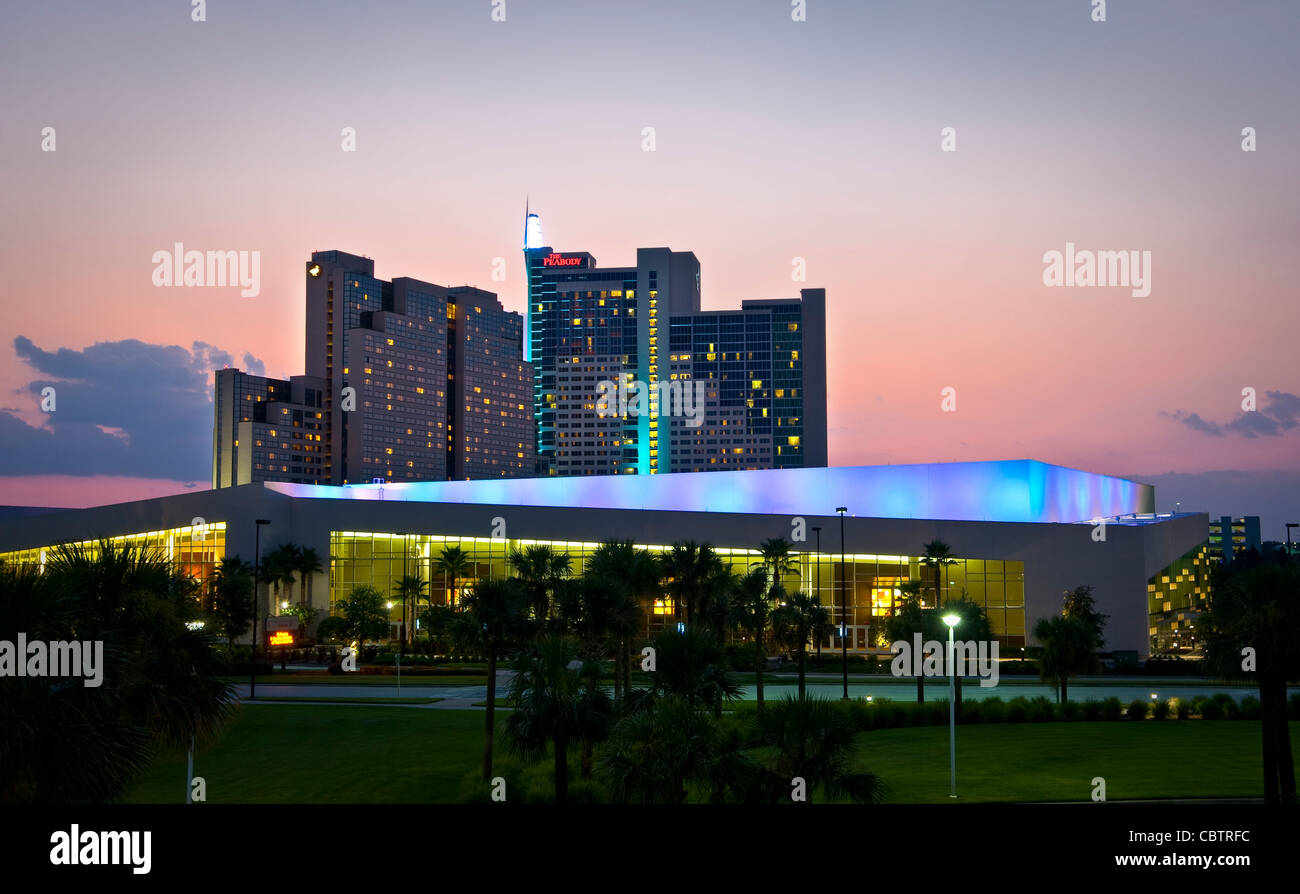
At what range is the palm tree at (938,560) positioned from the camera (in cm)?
6366

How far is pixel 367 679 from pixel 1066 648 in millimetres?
35911

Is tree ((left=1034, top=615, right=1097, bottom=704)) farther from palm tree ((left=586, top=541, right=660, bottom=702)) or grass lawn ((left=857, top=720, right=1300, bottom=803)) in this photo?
palm tree ((left=586, top=541, right=660, bottom=702))

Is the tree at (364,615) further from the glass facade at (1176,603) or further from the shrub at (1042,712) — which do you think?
the glass facade at (1176,603)

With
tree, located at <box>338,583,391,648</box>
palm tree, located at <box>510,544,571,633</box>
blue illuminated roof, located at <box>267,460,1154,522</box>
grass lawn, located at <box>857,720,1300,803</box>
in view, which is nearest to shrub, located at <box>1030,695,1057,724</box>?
grass lawn, located at <box>857,720,1300,803</box>

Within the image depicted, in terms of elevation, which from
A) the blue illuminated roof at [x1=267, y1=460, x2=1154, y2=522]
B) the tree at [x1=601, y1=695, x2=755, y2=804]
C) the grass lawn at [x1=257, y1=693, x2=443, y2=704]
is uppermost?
the blue illuminated roof at [x1=267, y1=460, x2=1154, y2=522]

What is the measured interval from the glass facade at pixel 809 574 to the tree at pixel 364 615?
4.65 metres

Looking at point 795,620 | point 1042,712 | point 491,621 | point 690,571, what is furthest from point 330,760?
point 795,620

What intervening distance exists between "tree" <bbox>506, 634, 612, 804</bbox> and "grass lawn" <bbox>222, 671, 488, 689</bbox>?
101ft

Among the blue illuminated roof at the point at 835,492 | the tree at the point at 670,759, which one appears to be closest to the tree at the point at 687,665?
the tree at the point at 670,759

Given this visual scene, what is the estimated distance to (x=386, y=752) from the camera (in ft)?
99.1

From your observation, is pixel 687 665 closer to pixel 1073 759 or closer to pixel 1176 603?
pixel 1073 759

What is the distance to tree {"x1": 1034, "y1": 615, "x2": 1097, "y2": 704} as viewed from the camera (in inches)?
1578

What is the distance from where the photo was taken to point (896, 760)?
28.9m
